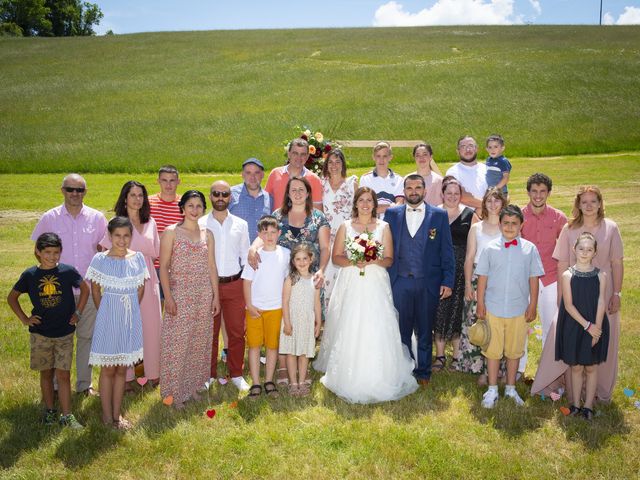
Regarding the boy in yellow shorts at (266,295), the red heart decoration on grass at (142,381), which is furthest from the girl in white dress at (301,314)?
the red heart decoration on grass at (142,381)

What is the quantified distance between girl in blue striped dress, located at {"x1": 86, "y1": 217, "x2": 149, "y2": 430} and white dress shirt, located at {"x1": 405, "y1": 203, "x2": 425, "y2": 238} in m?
A: 3.25

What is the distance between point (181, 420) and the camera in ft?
20.5

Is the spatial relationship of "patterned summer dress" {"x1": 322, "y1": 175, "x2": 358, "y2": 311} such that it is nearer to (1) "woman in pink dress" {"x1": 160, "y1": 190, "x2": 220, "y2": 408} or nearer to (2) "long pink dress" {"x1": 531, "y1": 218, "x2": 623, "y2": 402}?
(1) "woman in pink dress" {"x1": 160, "y1": 190, "x2": 220, "y2": 408}

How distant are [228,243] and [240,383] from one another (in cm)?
176

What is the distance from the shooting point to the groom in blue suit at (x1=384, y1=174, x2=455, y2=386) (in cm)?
713

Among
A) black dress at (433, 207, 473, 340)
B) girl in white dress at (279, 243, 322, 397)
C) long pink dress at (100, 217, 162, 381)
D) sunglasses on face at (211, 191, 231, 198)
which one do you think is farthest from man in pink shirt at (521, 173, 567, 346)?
long pink dress at (100, 217, 162, 381)

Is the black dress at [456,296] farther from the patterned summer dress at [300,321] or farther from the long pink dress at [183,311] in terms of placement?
the long pink dress at [183,311]

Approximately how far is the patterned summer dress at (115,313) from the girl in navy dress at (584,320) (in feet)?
15.2

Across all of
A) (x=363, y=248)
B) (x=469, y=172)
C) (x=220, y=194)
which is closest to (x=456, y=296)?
(x=363, y=248)

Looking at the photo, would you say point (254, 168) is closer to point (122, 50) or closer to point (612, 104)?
point (612, 104)

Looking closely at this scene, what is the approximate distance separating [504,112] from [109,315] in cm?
3542

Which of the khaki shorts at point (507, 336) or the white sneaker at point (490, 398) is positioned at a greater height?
the khaki shorts at point (507, 336)

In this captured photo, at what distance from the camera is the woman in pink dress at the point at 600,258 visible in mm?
6457

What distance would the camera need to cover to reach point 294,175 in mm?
8562
